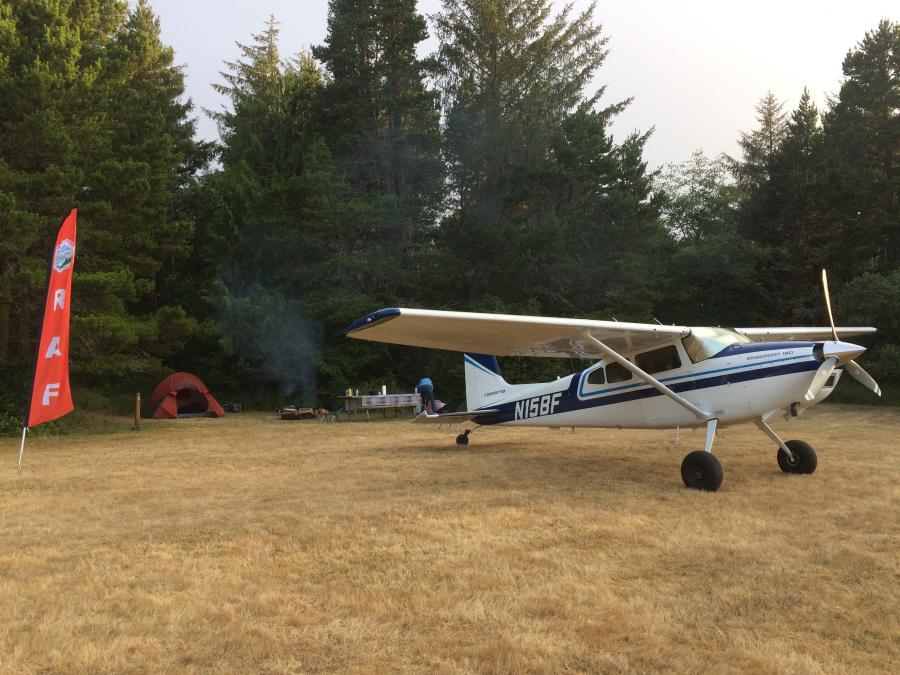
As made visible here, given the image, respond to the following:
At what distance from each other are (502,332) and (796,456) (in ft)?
13.4

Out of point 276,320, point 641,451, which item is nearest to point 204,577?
point 641,451

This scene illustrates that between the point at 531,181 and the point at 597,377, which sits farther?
the point at 531,181

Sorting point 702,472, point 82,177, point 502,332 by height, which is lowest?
point 702,472

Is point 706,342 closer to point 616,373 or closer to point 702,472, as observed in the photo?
point 616,373

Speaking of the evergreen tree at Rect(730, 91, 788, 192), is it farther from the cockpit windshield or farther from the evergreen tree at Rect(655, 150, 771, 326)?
the cockpit windshield

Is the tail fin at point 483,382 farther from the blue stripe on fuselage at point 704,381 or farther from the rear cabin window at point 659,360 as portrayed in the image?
the rear cabin window at point 659,360

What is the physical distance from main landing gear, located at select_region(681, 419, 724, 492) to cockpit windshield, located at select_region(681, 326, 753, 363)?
1.25 m

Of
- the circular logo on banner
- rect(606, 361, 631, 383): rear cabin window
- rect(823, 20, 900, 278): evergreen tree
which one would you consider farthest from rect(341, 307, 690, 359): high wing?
rect(823, 20, 900, 278): evergreen tree

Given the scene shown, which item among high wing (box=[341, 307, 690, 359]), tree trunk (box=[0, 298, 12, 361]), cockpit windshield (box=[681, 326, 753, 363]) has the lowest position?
cockpit windshield (box=[681, 326, 753, 363])

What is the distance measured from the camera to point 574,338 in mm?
8602

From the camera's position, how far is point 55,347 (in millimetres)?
9523

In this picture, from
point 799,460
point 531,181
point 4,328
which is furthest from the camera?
point 531,181

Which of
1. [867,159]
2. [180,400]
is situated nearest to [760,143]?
[867,159]

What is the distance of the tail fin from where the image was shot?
37.4ft
